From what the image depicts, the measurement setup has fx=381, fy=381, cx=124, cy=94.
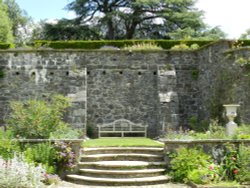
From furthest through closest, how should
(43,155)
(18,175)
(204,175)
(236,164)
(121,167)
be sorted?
(121,167) < (43,155) < (236,164) < (204,175) < (18,175)

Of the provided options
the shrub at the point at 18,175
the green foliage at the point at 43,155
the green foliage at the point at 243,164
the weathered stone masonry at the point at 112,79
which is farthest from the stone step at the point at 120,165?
the weathered stone masonry at the point at 112,79

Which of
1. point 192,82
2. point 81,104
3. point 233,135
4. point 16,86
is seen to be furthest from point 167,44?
point 233,135

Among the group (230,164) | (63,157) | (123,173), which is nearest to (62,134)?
(63,157)

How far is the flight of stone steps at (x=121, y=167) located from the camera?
9008 millimetres

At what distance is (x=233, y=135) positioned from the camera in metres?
9.73

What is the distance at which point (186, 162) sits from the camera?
363 inches

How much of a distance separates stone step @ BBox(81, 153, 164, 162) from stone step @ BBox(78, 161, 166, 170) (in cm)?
22

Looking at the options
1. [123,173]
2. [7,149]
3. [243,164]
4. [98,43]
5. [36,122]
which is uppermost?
[98,43]

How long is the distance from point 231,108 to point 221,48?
3.91 metres

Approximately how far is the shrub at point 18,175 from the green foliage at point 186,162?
3.35m

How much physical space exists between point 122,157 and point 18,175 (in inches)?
137

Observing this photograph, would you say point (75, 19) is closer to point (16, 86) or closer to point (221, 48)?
point (16, 86)

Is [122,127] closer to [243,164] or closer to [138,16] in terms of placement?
[243,164]

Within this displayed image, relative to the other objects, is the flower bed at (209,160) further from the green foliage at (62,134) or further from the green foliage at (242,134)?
the green foliage at (62,134)
